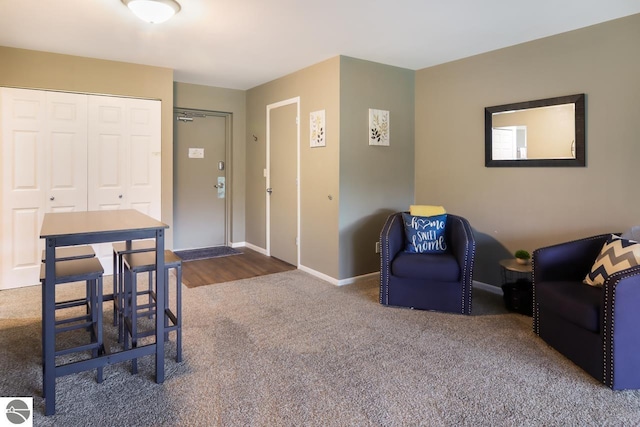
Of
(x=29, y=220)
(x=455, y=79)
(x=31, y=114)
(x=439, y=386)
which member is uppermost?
(x=455, y=79)

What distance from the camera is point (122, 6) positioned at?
9.40 feet

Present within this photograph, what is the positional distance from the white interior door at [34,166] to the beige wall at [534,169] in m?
3.75

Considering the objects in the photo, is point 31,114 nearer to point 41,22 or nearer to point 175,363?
point 41,22

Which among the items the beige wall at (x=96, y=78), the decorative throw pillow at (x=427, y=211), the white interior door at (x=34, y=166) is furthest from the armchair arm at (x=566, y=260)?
the white interior door at (x=34, y=166)

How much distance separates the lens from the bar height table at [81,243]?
A: 192 cm

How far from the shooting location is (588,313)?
7.48 ft

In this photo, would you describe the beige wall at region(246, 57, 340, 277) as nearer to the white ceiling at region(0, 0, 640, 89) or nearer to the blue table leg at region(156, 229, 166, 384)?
the white ceiling at region(0, 0, 640, 89)

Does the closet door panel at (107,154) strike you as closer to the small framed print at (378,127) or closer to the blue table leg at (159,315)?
→ the blue table leg at (159,315)

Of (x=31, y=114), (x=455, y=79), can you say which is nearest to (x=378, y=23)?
(x=455, y=79)

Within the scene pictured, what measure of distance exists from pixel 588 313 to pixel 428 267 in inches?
47.5

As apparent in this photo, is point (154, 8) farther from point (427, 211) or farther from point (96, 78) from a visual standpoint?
point (427, 211)

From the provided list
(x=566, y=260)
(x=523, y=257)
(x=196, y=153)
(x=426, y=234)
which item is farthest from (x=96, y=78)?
(x=566, y=260)

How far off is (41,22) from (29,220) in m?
1.90

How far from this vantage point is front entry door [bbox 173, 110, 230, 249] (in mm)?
5555
